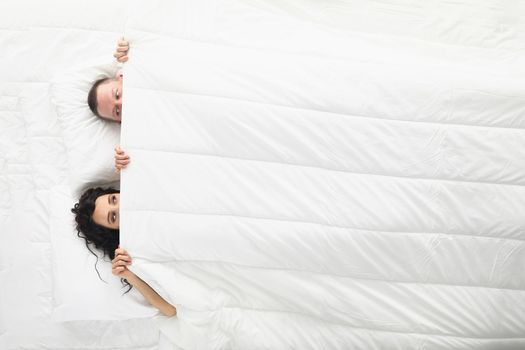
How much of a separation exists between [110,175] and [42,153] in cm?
27

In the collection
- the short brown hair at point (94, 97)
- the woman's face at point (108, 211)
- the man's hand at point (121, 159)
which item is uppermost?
the short brown hair at point (94, 97)

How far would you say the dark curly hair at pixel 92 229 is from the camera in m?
1.75

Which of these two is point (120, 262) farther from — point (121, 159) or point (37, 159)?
point (37, 159)

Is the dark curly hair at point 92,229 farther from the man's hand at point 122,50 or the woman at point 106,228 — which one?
the man's hand at point 122,50

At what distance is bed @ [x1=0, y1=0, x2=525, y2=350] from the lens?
61.4 inches

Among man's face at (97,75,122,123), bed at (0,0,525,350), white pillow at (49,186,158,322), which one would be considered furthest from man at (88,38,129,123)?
white pillow at (49,186,158,322)

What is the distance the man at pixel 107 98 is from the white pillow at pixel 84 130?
0.14ft

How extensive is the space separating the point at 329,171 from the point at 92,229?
777mm

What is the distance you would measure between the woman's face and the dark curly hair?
22 mm

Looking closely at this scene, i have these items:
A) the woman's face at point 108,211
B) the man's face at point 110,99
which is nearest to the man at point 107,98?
the man's face at point 110,99

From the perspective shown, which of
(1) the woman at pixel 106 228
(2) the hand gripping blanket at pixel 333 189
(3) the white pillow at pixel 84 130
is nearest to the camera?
(2) the hand gripping blanket at pixel 333 189

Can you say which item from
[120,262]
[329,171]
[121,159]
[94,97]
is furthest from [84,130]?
[329,171]

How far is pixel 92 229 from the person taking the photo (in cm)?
176

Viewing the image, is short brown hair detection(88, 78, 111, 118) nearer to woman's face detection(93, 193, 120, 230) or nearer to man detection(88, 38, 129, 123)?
man detection(88, 38, 129, 123)
